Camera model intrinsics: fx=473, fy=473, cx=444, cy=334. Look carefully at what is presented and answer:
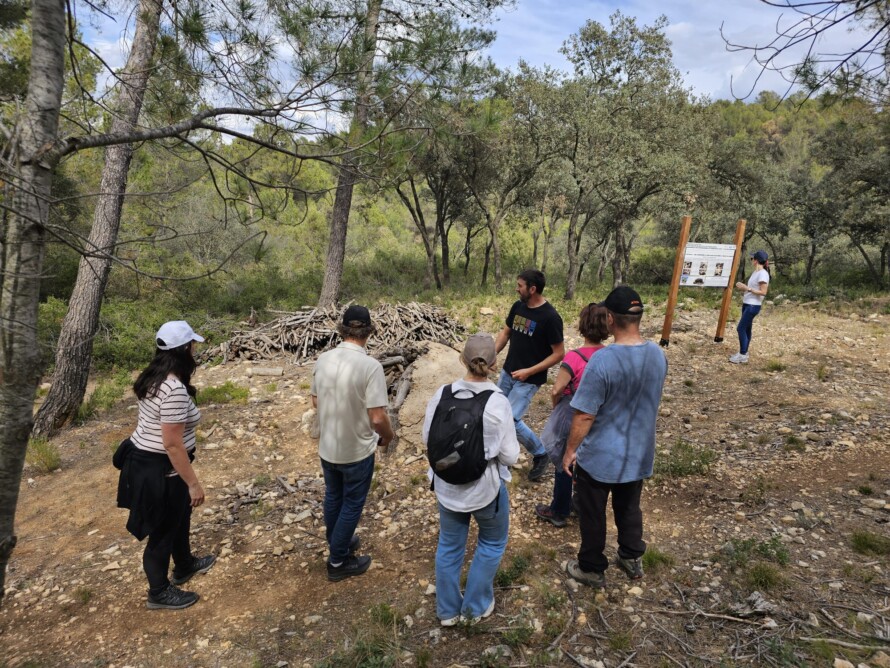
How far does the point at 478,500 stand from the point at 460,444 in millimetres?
334

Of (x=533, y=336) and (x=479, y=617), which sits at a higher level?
(x=533, y=336)

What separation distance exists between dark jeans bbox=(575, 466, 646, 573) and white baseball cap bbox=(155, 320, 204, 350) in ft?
7.77

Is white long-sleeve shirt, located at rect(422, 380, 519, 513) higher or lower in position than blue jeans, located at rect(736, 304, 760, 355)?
lower

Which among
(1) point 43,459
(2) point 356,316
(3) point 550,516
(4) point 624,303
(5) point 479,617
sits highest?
(4) point 624,303

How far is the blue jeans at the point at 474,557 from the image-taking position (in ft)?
8.07

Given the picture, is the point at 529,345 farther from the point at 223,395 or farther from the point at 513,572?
the point at 223,395

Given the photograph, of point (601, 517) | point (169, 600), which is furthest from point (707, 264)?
point (169, 600)

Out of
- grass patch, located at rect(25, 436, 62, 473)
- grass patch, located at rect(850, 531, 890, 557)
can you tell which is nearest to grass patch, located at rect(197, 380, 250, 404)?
grass patch, located at rect(25, 436, 62, 473)

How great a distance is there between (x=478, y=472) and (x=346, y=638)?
128cm

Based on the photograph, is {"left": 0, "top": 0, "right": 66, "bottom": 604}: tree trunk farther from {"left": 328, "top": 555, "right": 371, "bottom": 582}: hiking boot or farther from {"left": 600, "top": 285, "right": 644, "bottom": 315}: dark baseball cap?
{"left": 600, "top": 285, "right": 644, "bottom": 315}: dark baseball cap

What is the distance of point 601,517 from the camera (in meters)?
2.79

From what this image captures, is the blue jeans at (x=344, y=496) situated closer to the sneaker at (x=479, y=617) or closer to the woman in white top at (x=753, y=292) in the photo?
the sneaker at (x=479, y=617)

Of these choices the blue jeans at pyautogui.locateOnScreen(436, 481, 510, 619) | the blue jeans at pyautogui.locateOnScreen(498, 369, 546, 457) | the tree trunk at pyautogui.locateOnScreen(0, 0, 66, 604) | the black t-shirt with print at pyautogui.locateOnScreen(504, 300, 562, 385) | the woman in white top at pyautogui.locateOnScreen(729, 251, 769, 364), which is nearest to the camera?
the tree trunk at pyautogui.locateOnScreen(0, 0, 66, 604)

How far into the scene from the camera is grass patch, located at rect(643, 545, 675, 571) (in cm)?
310
